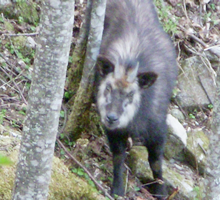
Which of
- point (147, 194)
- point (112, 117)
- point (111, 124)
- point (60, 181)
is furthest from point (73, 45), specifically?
point (60, 181)

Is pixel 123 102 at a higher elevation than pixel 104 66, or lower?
lower

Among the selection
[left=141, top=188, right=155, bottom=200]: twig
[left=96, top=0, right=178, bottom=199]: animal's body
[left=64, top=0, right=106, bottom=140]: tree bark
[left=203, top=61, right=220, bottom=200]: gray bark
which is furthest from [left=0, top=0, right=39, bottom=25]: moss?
[left=203, top=61, right=220, bottom=200]: gray bark

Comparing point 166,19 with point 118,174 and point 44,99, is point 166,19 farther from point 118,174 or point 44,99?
point 44,99

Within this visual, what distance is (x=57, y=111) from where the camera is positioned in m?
2.68

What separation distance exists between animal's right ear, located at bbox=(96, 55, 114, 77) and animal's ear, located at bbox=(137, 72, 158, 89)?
325 millimetres

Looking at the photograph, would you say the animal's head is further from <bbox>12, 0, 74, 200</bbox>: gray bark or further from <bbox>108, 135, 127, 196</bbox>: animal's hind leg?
<bbox>12, 0, 74, 200</bbox>: gray bark

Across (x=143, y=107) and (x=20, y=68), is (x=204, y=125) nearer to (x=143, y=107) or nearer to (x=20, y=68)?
(x=143, y=107)

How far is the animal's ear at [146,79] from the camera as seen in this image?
419 centimetres

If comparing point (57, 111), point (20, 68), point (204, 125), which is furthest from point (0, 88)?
point (204, 125)

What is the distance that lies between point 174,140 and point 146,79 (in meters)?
1.68

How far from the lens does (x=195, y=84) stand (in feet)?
22.0

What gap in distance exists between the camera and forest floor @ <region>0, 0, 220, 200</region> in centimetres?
480

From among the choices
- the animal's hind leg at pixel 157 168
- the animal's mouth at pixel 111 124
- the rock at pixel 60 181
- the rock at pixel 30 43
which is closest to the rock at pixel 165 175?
the animal's hind leg at pixel 157 168

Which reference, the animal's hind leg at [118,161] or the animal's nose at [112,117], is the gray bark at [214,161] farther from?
the animal's hind leg at [118,161]
